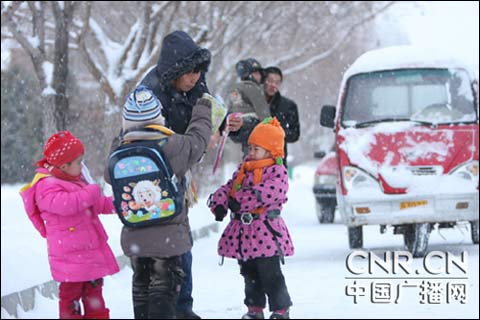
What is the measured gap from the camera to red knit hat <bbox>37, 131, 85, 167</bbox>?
21.6 ft

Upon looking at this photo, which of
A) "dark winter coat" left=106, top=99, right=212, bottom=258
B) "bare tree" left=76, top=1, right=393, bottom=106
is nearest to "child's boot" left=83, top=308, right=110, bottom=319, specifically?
"dark winter coat" left=106, top=99, right=212, bottom=258

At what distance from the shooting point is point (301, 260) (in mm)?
12672

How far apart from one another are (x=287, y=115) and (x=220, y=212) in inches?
150

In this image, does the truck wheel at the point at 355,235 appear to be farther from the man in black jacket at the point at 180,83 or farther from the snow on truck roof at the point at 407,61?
the man in black jacket at the point at 180,83

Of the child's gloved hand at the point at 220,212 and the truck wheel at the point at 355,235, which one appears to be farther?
the truck wheel at the point at 355,235

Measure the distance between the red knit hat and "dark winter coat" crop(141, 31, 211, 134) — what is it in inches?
22.5

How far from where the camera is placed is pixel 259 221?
23.7ft

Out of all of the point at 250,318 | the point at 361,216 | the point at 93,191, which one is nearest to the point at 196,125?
the point at 93,191

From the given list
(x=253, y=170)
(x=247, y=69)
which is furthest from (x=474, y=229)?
(x=253, y=170)

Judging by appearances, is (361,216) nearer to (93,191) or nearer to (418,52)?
(418,52)

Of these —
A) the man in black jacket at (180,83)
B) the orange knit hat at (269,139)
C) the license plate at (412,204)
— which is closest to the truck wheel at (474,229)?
the license plate at (412,204)

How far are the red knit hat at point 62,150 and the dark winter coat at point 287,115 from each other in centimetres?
426

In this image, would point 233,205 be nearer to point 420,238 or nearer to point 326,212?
point 420,238

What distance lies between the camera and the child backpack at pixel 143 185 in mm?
6066
